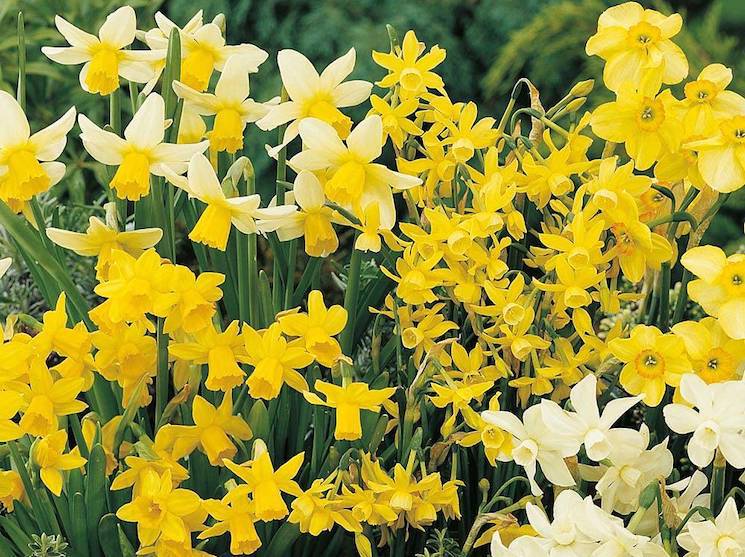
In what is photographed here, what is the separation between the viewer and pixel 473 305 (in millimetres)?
826

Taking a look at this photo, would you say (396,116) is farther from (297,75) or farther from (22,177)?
(22,177)

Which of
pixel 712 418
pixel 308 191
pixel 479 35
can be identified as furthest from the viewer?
pixel 479 35

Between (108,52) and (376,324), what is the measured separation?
12.5 inches

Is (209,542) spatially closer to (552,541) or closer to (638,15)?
(552,541)

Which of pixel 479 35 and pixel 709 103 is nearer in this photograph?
pixel 709 103

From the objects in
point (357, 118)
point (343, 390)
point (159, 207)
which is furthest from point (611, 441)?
point (357, 118)

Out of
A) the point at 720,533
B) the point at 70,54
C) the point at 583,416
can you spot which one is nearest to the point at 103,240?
the point at 70,54

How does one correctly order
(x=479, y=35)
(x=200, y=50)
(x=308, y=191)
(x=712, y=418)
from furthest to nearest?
(x=479, y=35)
(x=200, y=50)
(x=308, y=191)
(x=712, y=418)

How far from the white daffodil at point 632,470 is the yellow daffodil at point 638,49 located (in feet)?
0.88

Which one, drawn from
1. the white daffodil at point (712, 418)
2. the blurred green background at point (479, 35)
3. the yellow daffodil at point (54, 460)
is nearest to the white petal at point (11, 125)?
the yellow daffodil at point (54, 460)

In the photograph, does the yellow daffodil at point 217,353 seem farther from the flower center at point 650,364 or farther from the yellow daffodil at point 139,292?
the flower center at point 650,364

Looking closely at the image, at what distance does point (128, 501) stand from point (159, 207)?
25 centimetres

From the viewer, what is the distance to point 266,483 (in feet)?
2.55

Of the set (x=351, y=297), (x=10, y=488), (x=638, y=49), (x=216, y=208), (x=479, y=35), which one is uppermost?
(x=638, y=49)
